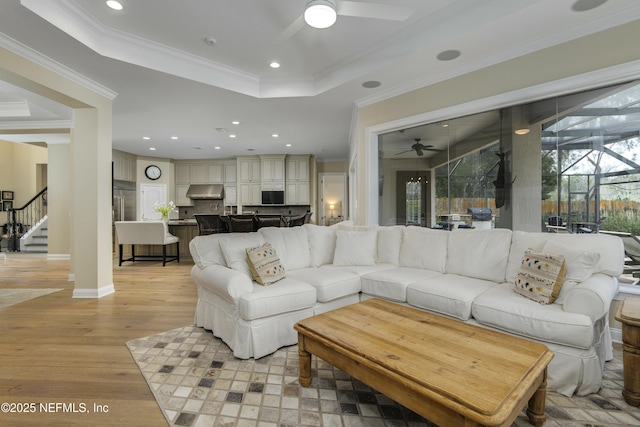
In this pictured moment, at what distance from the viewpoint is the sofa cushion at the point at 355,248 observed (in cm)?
329

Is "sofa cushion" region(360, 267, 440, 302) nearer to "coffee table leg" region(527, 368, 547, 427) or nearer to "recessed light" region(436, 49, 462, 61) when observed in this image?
"coffee table leg" region(527, 368, 547, 427)

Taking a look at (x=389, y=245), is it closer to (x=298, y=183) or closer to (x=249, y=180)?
(x=298, y=183)

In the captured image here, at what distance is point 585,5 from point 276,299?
3.31 meters

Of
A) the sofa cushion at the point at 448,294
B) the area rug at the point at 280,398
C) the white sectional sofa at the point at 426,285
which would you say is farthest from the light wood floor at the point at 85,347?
the sofa cushion at the point at 448,294

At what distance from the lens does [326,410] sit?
5.42 feet

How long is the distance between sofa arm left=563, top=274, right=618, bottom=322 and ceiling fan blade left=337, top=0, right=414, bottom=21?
2.13 metres

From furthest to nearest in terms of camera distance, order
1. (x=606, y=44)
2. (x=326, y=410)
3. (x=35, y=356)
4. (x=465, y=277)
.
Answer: (x=465, y=277) < (x=606, y=44) < (x=35, y=356) < (x=326, y=410)

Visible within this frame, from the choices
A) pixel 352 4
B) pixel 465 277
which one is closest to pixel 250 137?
pixel 352 4

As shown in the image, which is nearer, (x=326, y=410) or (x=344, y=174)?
(x=326, y=410)

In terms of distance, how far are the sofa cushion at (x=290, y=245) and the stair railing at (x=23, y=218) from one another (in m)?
9.10

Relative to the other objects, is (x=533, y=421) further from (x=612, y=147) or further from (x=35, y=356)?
(x=35, y=356)

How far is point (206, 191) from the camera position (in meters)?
8.98

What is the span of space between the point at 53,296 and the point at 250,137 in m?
4.35

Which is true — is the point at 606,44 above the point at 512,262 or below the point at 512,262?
above
